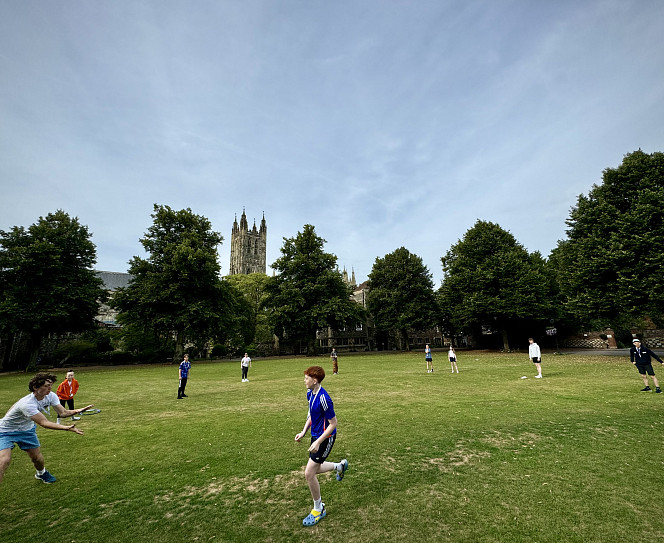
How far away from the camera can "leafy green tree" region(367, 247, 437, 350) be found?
55312 millimetres

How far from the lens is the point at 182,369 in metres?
16.1

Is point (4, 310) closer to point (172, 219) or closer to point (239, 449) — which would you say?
point (172, 219)

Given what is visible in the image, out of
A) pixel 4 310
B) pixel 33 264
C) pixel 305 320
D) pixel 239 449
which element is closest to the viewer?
pixel 239 449

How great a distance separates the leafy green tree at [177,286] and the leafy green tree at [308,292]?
8.09 metres

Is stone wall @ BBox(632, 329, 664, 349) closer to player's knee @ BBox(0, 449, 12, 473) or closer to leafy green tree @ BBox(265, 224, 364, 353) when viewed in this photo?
A: leafy green tree @ BBox(265, 224, 364, 353)

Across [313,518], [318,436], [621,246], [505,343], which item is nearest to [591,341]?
[505,343]

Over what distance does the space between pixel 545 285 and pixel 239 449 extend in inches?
1734

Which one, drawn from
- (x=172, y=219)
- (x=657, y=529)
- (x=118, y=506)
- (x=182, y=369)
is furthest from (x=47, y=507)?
(x=172, y=219)

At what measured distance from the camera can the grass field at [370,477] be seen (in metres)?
4.78

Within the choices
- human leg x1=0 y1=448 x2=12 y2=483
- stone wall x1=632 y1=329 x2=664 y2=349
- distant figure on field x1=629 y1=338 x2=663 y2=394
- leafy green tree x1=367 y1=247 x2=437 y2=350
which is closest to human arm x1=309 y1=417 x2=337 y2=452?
human leg x1=0 y1=448 x2=12 y2=483

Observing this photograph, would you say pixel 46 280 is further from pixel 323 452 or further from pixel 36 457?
pixel 323 452

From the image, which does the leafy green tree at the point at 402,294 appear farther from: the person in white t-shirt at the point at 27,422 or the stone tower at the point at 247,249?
the stone tower at the point at 247,249

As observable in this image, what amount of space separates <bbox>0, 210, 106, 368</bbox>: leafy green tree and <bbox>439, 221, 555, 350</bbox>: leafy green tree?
47010mm

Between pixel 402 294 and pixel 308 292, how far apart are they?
1710 cm
